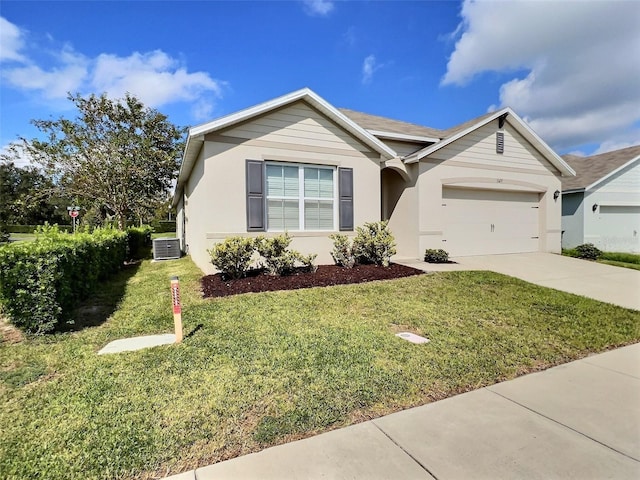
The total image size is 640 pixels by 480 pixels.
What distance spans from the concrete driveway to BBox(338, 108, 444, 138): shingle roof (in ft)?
15.6

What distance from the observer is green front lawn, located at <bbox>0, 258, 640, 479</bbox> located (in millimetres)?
2635

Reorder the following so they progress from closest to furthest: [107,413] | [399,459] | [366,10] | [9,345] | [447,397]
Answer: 1. [399,459]
2. [107,413]
3. [447,397]
4. [9,345]
5. [366,10]

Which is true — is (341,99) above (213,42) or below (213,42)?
above

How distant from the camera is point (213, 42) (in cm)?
903

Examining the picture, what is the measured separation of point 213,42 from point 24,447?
369 inches

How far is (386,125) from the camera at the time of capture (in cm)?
1294

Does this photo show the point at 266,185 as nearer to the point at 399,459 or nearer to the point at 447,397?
the point at 447,397

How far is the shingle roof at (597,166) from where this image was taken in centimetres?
1564

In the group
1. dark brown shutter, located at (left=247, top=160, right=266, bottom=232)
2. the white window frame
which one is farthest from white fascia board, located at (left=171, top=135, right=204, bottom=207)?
the white window frame

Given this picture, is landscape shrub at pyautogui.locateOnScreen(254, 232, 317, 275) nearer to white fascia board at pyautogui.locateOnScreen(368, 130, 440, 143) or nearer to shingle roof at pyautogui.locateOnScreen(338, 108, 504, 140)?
white fascia board at pyautogui.locateOnScreen(368, 130, 440, 143)

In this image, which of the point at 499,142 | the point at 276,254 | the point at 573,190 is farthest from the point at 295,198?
the point at 573,190

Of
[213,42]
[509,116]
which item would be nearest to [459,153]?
[509,116]

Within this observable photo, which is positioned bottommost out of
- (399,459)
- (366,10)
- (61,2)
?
(399,459)

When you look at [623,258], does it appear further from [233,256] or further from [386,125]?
[233,256]
